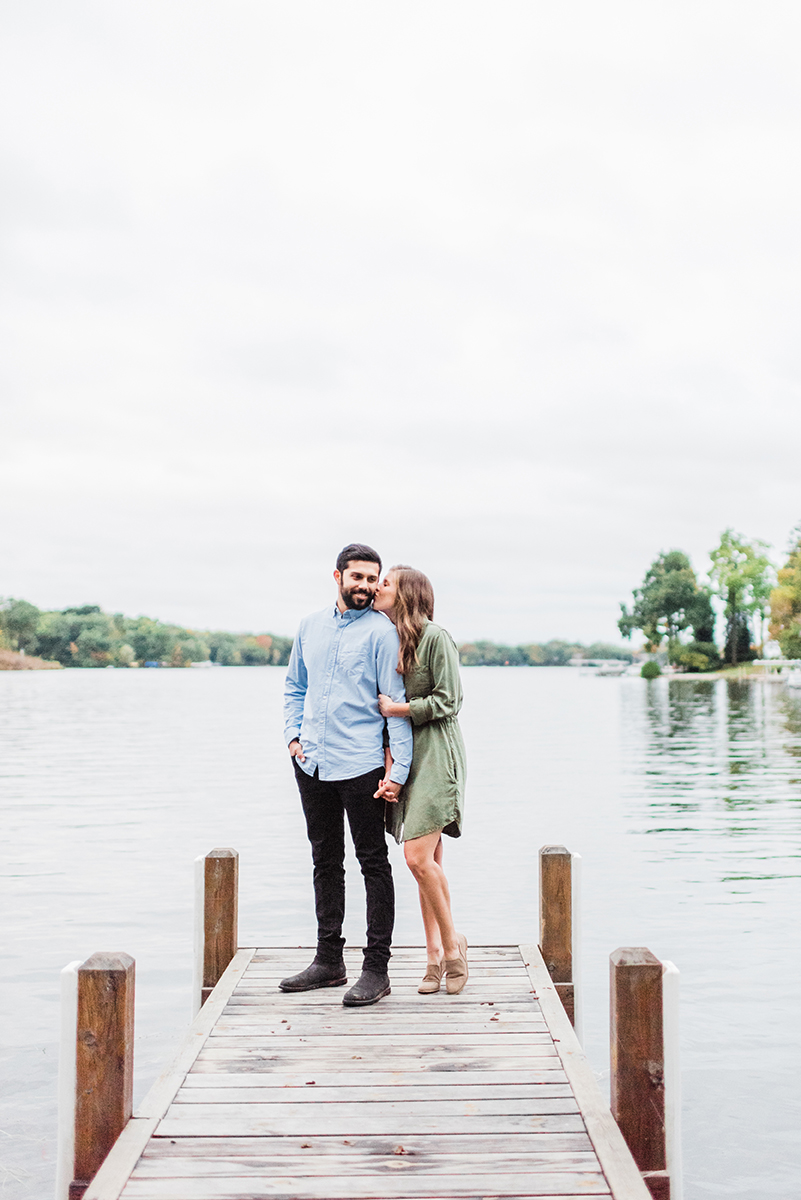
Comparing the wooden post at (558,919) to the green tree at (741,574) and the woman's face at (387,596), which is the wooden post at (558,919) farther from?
the green tree at (741,574)

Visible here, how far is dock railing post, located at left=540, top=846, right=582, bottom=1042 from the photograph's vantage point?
643 centimetres

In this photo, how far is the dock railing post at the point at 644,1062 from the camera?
416 centimetres

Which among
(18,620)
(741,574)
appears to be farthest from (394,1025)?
(18,620)

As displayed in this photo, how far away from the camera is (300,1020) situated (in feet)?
17.5

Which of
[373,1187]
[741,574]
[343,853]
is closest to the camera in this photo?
[373,1187]

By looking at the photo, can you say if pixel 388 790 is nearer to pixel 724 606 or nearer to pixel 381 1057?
pixel 381 1057

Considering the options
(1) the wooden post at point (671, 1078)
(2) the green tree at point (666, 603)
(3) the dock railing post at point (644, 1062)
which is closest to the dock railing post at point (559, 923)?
(1) the wooden post at point (671, 1078)

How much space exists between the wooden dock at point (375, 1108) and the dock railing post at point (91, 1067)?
0.45 feet

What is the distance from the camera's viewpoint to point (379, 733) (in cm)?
551

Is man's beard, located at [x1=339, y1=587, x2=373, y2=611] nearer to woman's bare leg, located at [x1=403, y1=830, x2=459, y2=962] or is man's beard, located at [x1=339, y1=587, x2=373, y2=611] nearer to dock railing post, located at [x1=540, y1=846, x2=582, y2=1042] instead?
woman's bare leg, located at [x1=403, y1=830, x2=459, y2=962]

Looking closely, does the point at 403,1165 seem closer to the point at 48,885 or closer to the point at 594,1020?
the point at 594,1020

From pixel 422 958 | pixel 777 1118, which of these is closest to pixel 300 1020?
pixel 422 958

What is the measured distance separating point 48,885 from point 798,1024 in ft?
32.2

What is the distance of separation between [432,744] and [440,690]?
27cm
